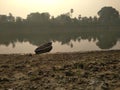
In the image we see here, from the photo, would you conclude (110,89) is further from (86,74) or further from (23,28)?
(23,28)

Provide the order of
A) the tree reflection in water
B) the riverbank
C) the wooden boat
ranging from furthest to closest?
the tree reflection in water < the wooden boat < the riverbank

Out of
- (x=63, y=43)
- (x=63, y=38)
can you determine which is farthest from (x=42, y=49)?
(x=63, y=38)

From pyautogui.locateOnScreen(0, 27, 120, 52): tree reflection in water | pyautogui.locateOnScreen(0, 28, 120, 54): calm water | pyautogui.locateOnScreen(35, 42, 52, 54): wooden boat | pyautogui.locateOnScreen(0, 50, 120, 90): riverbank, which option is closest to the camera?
pyautogui.locateOnScreen(0, 50, 120, 90): riverbank

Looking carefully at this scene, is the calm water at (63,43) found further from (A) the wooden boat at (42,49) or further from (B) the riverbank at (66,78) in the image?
(B) the riverbank at (66,78)

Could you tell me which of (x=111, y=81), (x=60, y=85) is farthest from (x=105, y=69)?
(x=60, y=85)

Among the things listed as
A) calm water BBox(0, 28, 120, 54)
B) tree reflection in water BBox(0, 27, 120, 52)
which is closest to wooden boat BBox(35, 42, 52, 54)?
calm water BBox(0, 28, 120, 54)

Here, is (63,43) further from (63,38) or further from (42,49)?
(42,49)

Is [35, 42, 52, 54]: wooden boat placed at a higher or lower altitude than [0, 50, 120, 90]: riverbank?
higher

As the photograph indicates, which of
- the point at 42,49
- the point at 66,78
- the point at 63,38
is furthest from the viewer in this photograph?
the point at 63,38

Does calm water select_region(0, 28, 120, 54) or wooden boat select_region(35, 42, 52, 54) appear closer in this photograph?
wooden boat select_region(35, 42, 52, 54)

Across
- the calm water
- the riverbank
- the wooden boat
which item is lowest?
the riverbank

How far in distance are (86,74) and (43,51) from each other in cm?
1767

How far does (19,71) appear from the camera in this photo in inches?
626

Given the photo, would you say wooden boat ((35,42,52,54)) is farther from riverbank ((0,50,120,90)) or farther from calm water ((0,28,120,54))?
riverbank ((0,50,120,90))
